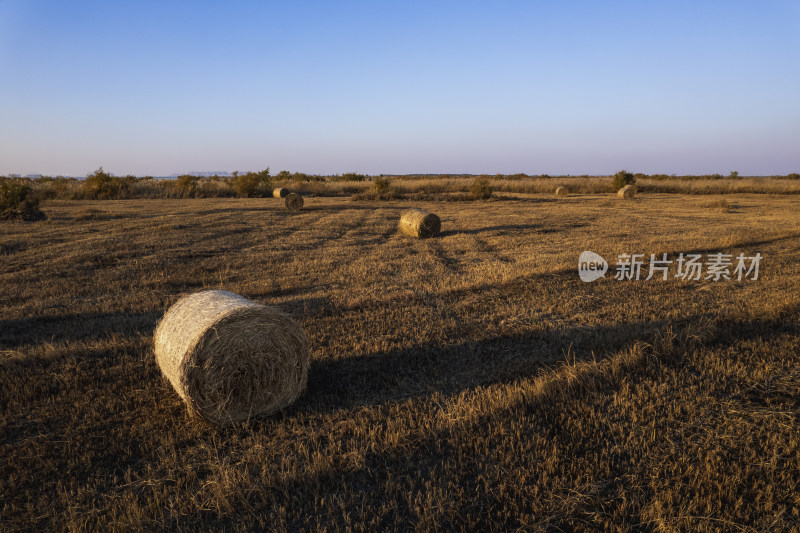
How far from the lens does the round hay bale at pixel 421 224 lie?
18.5 metres

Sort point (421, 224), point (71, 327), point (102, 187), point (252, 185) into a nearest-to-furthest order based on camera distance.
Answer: point (71, 327)
point (421, 224)
point (102, 187)
point (252, 185)

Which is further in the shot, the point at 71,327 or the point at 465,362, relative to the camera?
the point at 71,327

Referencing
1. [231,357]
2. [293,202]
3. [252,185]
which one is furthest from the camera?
[252,185]

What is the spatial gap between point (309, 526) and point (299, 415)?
1.83 meters

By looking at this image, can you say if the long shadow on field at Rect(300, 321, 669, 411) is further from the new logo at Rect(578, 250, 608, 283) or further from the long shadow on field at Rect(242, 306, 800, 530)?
the new logo at Rect(578, 250, 608, 283)

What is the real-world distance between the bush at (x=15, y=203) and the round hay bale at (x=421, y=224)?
1891 centimetres

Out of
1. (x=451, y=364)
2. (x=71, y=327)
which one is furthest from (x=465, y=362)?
(x=71, y=327)

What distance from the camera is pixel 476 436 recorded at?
434 centimetres

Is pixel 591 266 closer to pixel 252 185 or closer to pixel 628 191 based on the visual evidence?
pixel 628 191

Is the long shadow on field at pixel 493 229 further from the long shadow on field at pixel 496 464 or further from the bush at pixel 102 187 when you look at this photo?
the bush at pixel 102 187

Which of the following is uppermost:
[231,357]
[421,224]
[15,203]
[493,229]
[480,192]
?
[480,192]

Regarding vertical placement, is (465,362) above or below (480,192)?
below

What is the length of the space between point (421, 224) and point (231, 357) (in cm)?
1394

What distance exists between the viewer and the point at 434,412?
4820 millimetres
